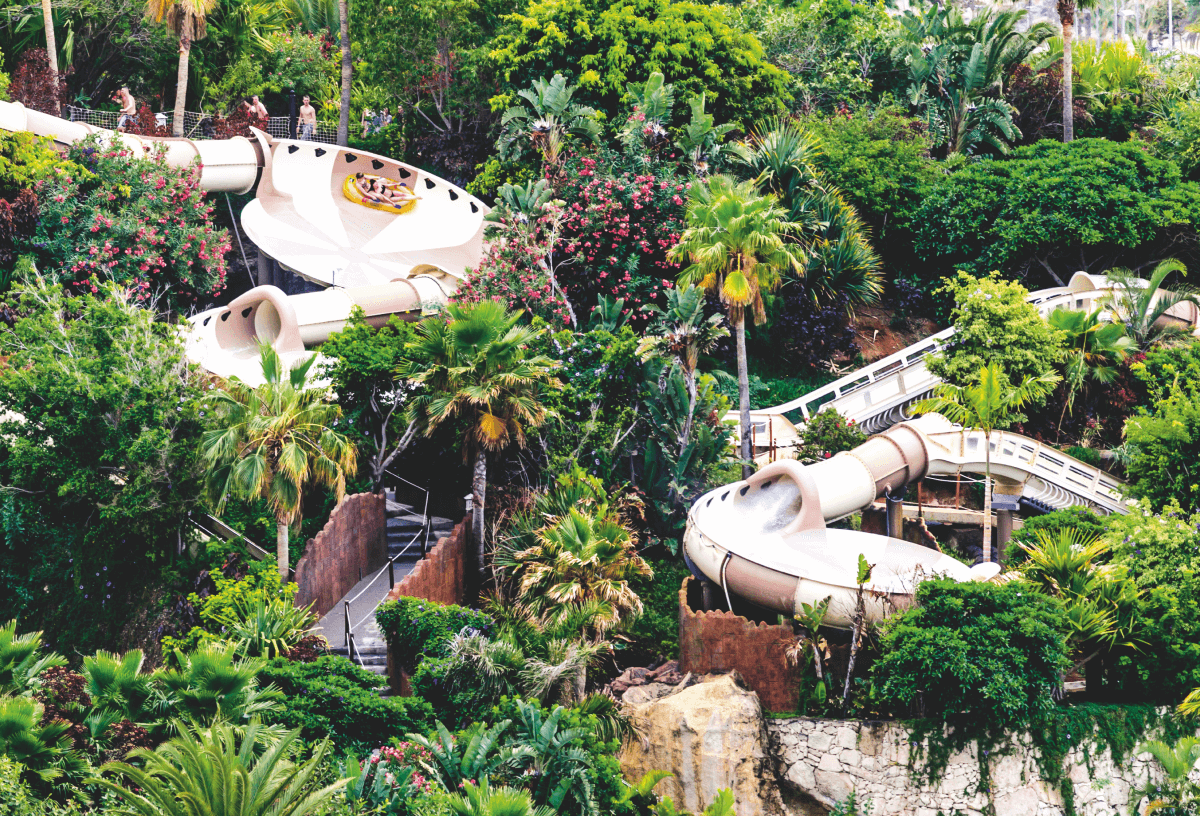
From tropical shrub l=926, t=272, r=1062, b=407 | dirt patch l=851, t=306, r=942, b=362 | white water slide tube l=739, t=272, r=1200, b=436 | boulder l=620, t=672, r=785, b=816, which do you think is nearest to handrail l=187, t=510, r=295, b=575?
boulder l=620, t=672, r=785, b=816

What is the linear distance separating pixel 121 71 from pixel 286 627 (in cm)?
3140

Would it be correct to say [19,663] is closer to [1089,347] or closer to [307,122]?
[1089,347]

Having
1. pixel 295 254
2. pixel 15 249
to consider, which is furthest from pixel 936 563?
pixel 15 249

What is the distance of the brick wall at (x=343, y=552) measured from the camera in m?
28.5

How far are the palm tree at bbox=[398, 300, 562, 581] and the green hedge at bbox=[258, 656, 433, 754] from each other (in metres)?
5.46

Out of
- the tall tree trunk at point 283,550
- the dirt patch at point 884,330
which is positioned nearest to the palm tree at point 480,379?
the tall tree trunk at point 283,550

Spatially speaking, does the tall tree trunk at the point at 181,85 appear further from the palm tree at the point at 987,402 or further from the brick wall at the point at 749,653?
the brick wall at the point at 749,653

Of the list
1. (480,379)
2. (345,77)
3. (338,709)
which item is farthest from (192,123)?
(338,709)

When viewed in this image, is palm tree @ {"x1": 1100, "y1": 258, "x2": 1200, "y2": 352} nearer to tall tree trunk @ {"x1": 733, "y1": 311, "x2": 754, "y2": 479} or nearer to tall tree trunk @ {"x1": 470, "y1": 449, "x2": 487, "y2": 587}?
tall tree trunk @ {"x1": 733, "y1": 311, "x2": 754, "y2": 479}

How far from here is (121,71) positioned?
5150 cm

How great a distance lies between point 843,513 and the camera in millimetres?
30312

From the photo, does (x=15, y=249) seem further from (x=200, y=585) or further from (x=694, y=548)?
(x=694, y=548)

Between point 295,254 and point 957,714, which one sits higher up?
point 295,254

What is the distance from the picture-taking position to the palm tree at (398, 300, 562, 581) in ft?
96.4
